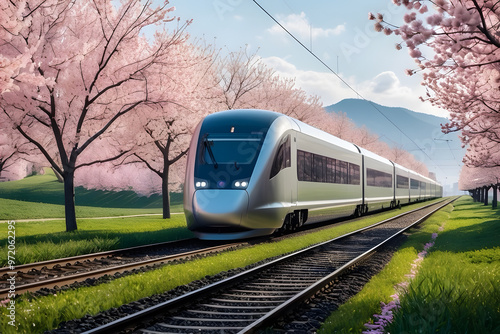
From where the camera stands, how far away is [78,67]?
1767 centimetres

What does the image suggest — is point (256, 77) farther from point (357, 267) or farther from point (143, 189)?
point (143, 189)

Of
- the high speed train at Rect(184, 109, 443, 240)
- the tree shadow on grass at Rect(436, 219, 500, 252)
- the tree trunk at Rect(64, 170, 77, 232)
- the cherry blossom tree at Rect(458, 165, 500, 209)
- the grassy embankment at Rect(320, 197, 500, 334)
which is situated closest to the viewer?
the grassy embankment at Rect(320, 197, 500, 334)

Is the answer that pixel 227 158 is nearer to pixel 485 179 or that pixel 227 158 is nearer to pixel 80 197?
pixel 485 179

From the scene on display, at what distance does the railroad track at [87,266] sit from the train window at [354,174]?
10.7 metres

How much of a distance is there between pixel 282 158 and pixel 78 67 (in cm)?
821

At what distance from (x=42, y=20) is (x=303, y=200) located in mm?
9990

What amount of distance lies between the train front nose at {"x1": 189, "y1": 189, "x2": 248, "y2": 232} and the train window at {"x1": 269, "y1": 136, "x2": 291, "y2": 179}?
124 centimetres

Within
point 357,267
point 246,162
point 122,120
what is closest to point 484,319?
point 357,267

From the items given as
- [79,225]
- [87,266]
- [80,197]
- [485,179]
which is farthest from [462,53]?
[80,197]

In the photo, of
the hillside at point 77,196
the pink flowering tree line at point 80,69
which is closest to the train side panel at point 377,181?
the pink flowering tree line at point 80,69

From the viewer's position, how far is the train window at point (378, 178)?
91.1 ft

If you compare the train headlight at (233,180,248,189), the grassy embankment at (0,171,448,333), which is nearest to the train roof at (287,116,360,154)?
the train headlight at (233,180,248,189)

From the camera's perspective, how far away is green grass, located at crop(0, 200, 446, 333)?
5793mm

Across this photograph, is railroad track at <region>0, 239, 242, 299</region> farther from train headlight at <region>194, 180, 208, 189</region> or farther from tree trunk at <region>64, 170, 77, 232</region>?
tree trunk at <region>64, 170, 77, 232</region>
